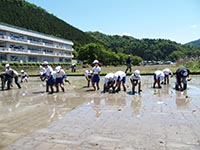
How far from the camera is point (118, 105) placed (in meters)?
8.95

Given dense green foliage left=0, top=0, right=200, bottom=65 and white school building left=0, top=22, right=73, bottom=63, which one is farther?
dense green foliage left=0, top=0, right=200, bottom=65

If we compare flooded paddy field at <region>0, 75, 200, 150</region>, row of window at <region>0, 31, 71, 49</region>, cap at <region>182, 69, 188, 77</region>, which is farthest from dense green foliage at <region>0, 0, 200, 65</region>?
flooded paddy field at <region>0, 75, 200, 150</region>

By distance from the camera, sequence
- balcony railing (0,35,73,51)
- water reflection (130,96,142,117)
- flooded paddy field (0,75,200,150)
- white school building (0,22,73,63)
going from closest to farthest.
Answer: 1. flooded paddy field (0,75,200,150)
2. water reflection (130,96,142,117)
3. balcony railing (0,35,73,51)
4. white school building (0,22,73,63)

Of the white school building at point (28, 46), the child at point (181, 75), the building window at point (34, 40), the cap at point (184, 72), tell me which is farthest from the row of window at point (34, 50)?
the cap at point (184, 72)

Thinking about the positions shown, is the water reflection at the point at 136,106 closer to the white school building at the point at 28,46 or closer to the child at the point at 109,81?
the child at the point at 109,81

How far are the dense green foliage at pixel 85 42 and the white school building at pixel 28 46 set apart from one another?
8735mm

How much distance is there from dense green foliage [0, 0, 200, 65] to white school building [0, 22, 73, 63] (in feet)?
28.7

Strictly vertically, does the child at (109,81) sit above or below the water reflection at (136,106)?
above

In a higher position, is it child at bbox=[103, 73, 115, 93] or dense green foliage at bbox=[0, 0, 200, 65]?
dense green foliage at bbox=[0, 0, 200, 65]

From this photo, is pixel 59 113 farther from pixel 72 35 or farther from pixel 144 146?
pixel 72 35

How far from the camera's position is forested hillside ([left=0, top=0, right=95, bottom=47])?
98.2m

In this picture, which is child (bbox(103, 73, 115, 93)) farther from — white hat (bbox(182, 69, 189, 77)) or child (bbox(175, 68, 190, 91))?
white hat (bbox(182, 69, 189, 77))

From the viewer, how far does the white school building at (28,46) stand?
50.7 metres

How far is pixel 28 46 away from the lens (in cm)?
6000
